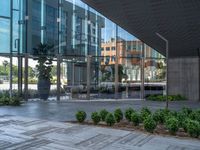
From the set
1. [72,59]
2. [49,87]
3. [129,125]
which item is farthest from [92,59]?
[129,125]

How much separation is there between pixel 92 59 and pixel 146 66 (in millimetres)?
3826

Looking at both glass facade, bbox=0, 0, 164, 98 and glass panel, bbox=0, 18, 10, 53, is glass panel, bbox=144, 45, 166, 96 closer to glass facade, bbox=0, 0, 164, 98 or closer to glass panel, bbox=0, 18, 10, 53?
glass facade, bbox=0, 0, 164, 98

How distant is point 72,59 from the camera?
23188 mm

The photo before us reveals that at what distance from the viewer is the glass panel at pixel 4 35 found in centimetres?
2142

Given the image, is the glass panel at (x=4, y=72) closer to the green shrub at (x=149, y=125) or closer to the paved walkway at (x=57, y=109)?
the paved walkway at (x=57, y=109)

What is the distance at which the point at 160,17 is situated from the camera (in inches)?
637

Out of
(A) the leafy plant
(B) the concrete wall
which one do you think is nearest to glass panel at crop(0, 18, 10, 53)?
(A) the leafy plant

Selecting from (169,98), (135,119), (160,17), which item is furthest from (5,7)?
(135,119)

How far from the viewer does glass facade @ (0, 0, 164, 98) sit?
71.6 ft

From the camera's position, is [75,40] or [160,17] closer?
[160,17]

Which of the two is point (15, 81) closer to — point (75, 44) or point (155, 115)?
point (75, 44)

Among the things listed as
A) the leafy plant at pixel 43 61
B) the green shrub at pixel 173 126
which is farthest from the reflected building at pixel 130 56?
the green shrub at pixel 173 126

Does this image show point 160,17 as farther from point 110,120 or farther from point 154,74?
point 154,74

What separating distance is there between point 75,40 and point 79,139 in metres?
15.7
